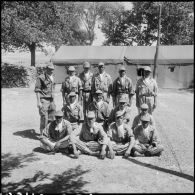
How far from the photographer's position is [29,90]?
1925cm

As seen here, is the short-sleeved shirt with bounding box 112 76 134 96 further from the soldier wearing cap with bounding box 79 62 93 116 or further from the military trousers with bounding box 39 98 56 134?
the military trousers with bounding box 39 98 56 134

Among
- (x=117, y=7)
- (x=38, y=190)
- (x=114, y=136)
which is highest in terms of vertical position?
(x=117, y=7)

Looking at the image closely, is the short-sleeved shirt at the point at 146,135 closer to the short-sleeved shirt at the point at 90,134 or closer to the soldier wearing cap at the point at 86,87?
the short-sleeved shirt at the point at 90,134

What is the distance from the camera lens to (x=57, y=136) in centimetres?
775

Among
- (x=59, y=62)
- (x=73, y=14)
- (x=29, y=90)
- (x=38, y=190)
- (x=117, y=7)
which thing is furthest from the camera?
(x=59, y=62)

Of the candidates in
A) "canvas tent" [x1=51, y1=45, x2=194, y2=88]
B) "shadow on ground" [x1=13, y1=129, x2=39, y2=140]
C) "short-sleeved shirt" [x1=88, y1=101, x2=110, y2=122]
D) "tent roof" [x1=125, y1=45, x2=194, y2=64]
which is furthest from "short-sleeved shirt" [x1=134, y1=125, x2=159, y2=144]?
"tent roof" [x1=125, y1=45, x2=194, y2=64]

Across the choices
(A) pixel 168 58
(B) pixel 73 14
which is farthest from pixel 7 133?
(A) pixel 168 58

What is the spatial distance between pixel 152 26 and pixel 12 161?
1436cm

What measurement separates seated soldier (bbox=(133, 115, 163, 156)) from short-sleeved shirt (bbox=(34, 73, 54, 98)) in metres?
2.59

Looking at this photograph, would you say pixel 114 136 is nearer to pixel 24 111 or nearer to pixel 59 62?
pixel 24 111

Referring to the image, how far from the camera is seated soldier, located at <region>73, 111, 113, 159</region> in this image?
24.3 ft

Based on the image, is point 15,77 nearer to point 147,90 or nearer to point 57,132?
point 147,90

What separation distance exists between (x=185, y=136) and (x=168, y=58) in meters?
11.5

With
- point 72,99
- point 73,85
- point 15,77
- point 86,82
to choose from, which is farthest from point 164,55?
point 72,99
